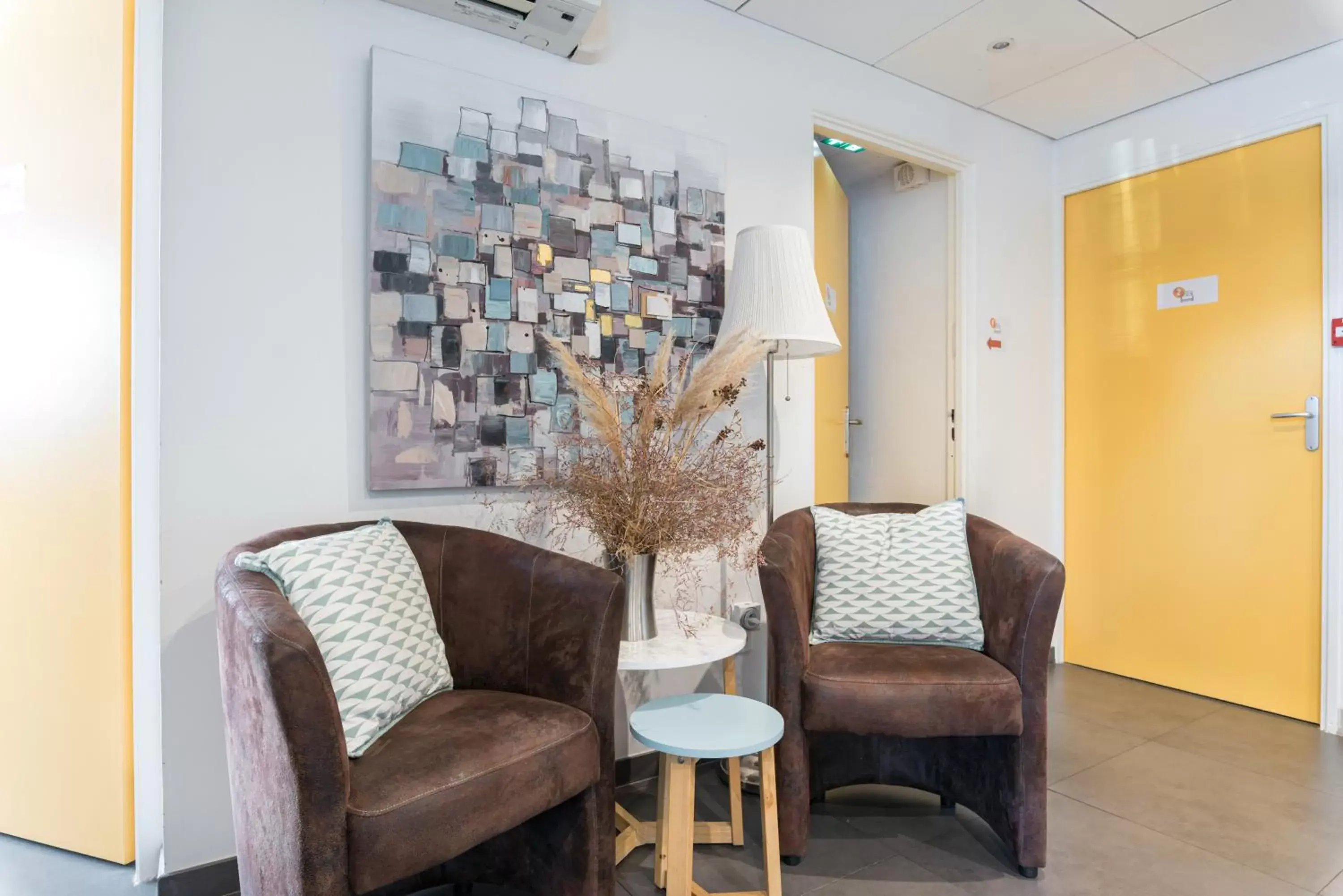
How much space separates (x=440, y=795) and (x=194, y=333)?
1.17 metres

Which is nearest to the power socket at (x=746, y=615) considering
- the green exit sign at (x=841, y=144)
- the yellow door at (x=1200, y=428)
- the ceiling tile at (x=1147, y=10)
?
the green exit sign at (x=841, y=144)

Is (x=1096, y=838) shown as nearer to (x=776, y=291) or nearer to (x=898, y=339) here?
(x=776, y=291)

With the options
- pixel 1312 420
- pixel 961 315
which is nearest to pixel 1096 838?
pixel 1312 420

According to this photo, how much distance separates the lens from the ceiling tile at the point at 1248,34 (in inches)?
100

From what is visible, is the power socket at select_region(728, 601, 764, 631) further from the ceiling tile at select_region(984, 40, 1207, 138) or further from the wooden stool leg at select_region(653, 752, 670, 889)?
the ceiling tile at select_region(984, 40, 1207, 138)

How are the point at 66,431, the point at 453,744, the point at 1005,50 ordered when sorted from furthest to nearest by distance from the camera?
1. the point at 1005,50
2. the point at 66,431
3. the point at 453,744

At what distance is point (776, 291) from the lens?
7.18ft

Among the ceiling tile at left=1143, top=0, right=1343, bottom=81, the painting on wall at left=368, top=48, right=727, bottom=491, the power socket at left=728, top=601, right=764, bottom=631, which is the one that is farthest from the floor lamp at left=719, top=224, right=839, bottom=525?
the ceiling tile at left=1143, top=0, right=1343, bottom=81

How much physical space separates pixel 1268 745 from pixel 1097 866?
1261 millimetres

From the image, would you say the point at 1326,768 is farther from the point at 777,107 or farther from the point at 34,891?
the point at 34,891

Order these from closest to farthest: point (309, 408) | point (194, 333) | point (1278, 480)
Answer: point (194, 333)
point (309, 408)
point (1278, 480)

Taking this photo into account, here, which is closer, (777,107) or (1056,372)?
(777,107)

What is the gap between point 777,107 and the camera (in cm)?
268

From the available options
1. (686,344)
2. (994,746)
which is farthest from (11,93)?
(994,746)
